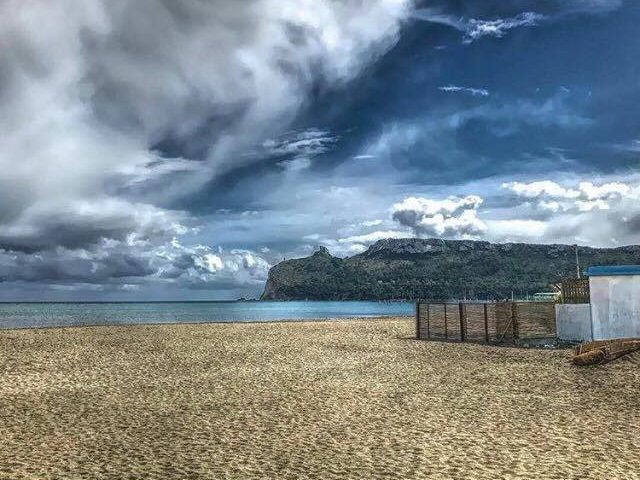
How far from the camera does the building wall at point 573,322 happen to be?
26.8m

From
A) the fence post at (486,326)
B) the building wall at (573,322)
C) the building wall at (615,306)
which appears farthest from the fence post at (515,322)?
the building wall at (615,306)

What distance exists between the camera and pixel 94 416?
12.8 m

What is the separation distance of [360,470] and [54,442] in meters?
5.89

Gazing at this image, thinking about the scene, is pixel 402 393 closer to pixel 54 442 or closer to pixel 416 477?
pixel 416 477

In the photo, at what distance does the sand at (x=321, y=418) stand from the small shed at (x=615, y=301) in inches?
120

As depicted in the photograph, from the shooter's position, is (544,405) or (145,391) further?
(145,391)

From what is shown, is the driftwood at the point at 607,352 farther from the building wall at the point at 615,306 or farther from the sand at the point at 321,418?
the building wall at the point at 615,306

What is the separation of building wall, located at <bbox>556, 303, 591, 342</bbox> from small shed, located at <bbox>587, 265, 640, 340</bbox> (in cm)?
86

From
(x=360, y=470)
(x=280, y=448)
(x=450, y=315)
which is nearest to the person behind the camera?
(x=360, y=470)

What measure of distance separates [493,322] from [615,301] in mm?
6933

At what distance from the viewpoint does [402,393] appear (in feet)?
51.9

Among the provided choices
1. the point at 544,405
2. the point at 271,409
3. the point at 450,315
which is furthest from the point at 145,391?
the point at 450,315

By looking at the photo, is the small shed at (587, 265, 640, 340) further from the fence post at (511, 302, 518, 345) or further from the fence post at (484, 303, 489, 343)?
the fence post at (484, 303, 489, 343)

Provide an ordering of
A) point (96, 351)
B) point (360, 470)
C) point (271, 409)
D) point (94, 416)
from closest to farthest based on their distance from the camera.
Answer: point (360, 470) → point (94, 416) → point (271, 409) → point (96, 351)
